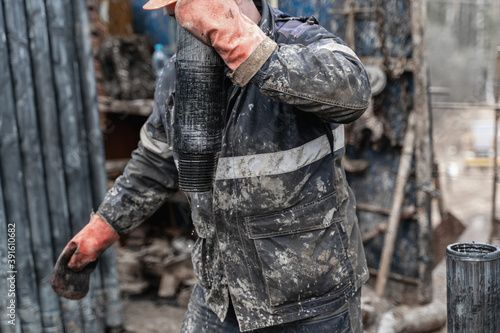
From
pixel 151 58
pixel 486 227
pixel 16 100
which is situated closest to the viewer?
pixel 16 100

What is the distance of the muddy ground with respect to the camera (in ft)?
13.8

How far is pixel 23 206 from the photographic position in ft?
10.4

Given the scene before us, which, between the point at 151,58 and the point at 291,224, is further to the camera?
the point at 151,58

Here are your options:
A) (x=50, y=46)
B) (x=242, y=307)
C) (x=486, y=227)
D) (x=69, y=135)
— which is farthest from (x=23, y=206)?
(x=486, y=227)

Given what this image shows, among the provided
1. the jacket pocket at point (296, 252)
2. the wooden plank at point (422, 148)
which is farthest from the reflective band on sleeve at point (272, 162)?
the wooden plank at point (422, 148)

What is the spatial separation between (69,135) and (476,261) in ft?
8.42

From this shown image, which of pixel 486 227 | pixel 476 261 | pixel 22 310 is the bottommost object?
pixel 486 227

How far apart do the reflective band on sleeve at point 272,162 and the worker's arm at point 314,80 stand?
27 cm

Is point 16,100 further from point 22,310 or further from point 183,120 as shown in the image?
point 183,120

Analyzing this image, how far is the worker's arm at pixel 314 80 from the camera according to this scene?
1505 millimetres

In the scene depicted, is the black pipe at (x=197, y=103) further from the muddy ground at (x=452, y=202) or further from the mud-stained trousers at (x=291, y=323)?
the muddy ground at (x=452, y=202)

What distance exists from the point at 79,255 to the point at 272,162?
996 millimetres

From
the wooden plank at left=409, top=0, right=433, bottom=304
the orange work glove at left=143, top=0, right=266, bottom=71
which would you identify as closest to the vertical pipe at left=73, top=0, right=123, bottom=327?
the orange work glove at left=143, top=0, right=266, bottom=71

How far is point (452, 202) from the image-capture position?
8.62 meters
